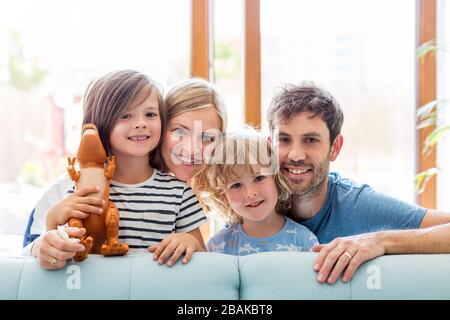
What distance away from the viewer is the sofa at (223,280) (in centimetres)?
132

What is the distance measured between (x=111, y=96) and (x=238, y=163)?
0.43 m

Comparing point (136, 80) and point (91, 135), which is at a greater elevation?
point (136, 80)

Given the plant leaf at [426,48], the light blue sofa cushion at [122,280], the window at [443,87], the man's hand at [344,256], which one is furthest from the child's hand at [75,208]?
the window at [443,87]

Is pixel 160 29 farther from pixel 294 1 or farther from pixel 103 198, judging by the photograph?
pixel 103 198

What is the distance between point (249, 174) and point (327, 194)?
334mm

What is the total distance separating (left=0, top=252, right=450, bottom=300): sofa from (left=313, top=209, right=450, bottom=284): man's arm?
0.02 meters

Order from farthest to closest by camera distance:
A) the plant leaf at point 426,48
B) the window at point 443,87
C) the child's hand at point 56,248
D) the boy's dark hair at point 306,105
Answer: the window at point 443,87 < the plant leaf at point 426,48 < the boy's dark hair at point 306,105 < the child's hand at point 56,248

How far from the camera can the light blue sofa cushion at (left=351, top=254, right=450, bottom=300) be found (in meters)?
1.31

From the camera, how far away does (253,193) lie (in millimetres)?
1662

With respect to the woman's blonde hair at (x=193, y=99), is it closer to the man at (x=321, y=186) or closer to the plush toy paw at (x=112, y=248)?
the man at (x=321, y=186)

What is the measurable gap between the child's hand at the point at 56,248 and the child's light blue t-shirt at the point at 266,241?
53 centimetres

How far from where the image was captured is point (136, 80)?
161cm
